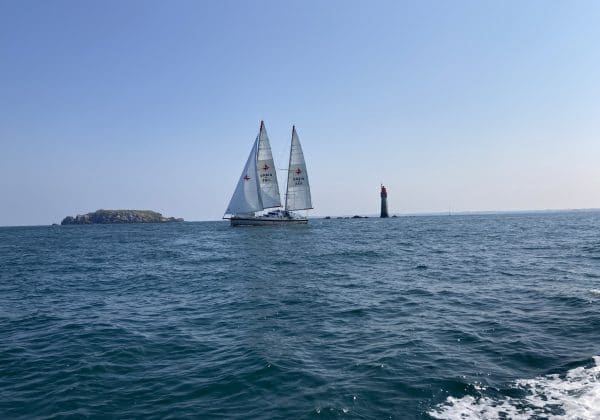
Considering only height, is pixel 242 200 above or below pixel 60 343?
above

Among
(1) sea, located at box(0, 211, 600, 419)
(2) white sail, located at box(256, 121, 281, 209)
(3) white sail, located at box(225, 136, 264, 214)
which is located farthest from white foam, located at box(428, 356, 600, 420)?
(3) white sail, located at box(225, 136, 264, 214)

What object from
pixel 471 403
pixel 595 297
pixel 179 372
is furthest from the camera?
pixel 595 297

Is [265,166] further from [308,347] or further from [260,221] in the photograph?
[308,347]

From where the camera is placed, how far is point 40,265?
1315 inches

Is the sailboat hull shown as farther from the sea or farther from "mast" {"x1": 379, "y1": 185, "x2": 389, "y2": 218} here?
"mast" {"x1": 379, "y1": 185, "x2": 389, "y2": 218}

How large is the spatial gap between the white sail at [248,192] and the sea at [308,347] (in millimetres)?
54550

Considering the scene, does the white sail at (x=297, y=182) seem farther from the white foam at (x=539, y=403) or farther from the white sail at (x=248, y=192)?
the white foam at (x=539, y=403)

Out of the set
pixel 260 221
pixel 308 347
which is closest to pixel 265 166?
pixel 260 221

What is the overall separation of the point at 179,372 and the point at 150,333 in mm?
3868

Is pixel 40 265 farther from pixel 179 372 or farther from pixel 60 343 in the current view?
pixel 179 372

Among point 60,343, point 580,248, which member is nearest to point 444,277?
point 60,343

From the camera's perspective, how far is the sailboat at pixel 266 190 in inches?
3036

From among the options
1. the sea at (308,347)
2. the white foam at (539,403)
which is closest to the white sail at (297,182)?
the sea at (308,347)

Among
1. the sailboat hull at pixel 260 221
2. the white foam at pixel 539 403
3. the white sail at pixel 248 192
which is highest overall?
the white sail at pixel 248 192
